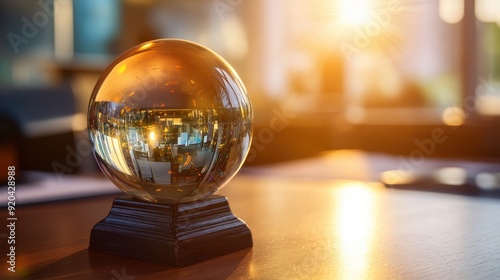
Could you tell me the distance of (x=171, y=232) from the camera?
1.93 ft

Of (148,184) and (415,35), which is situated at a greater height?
(415,35)

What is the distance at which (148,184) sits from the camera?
61cm

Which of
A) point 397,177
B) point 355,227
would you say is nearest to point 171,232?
point 355,227

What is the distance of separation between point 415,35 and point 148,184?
4684 mm

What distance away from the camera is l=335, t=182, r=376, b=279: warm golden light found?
567mm

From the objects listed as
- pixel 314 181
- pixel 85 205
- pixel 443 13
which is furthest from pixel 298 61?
pixel 85 205

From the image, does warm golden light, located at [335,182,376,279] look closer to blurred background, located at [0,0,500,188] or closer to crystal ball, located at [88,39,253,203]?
crystal ball, located at [88,39,253,203]

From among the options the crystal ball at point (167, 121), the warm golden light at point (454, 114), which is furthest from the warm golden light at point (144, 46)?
the warm golden light at point (454, 114)

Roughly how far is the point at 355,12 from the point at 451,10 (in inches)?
30.5

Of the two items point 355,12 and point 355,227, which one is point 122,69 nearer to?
point 355,227

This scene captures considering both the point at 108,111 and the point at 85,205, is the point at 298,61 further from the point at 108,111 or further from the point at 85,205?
the point at 108,111

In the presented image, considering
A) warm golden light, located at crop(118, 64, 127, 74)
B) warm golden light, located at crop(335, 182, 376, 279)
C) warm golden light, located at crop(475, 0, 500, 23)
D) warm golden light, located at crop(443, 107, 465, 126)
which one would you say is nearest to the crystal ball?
warm golden light, located at crop(118, 64, 127, 74)

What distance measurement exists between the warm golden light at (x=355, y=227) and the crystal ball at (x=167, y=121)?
0.15m

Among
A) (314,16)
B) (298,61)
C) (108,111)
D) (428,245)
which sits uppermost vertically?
(314,16)
